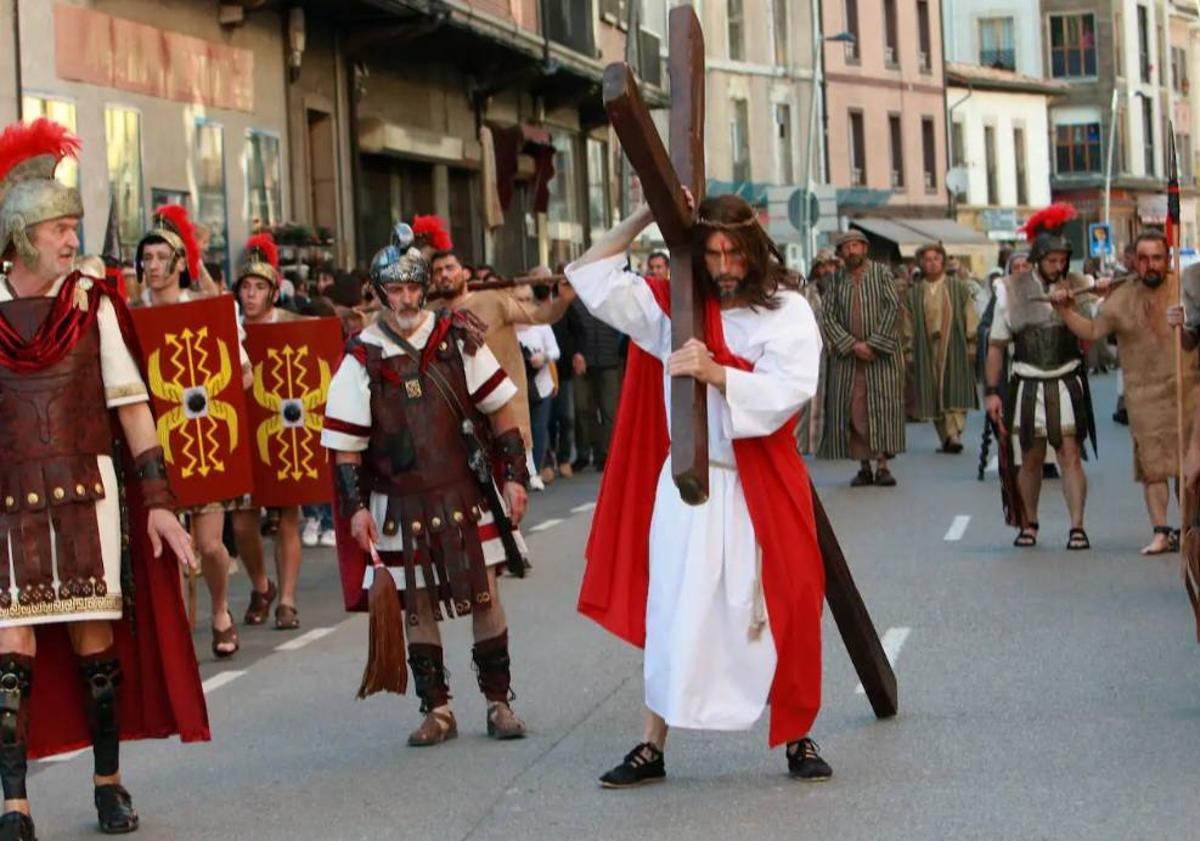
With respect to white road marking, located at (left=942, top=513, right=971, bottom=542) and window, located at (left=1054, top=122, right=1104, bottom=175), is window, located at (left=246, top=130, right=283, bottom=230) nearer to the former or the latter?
A: white road marking, located at (left=942, top=513, right=971, bottom=542)

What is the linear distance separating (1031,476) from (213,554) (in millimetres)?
5265

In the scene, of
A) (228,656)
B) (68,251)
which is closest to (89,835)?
(68,251)

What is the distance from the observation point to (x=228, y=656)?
38.5 feet

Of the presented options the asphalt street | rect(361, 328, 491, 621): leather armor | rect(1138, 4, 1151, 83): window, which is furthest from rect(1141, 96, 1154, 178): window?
rect(361, 328, 491, 621): leather armor

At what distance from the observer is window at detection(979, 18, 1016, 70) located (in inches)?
3152

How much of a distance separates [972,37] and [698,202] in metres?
73.6

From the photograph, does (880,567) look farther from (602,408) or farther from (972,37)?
(972,37)

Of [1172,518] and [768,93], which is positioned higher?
[768,93]

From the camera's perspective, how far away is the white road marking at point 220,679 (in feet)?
35.3

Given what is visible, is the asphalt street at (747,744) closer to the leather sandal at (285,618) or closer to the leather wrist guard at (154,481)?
the leather sandal at (285,618)

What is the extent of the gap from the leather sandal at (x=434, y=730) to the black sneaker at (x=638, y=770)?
112 cm

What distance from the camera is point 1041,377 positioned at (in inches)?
589

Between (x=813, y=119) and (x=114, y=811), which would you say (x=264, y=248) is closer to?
(x=114, y=811)

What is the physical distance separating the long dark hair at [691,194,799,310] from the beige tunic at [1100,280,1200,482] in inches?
268
